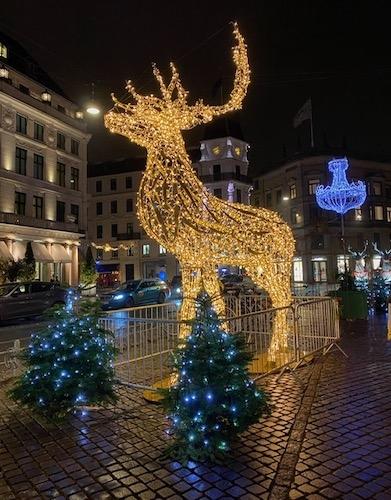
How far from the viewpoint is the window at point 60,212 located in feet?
137

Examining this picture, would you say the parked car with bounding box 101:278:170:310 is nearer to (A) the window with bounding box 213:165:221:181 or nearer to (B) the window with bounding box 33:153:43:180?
(B) the window with bounding box 33:153:43:180

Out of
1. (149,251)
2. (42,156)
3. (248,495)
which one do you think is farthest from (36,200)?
(248,495)

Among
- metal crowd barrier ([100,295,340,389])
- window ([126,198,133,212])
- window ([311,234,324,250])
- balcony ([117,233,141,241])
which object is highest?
window ([126,198,133,212])

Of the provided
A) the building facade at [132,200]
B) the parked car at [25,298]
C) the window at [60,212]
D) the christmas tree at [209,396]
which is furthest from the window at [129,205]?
the christmas tree at [209,396]

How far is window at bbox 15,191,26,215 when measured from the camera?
120ft

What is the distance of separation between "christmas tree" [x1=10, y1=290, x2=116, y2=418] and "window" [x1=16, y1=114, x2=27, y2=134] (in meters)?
34.4

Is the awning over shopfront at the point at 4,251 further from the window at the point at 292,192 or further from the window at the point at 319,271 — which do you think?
the window at the point at 292,192

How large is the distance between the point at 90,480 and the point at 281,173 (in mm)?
57860

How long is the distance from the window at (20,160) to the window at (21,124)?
1.53 meters

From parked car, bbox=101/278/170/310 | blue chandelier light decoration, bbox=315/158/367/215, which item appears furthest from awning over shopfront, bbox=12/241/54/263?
blue chandelier light decoration, bbox=315/158/367/215

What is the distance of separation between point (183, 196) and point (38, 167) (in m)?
34.7

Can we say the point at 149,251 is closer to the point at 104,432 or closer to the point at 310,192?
the point at 310,192

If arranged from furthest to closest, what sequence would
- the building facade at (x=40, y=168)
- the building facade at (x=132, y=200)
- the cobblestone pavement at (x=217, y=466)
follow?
1. the building facade at (x=132, y=200)
2. the building facade at (x=40, y=168)
3. the cobblestone pavement at (x=217, y=466)

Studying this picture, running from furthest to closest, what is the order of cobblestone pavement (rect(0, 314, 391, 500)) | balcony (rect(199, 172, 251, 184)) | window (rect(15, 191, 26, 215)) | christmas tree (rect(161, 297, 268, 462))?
balcony (rect(199, 172, 251, 184)) < window (rect(15, 191, 26, 215)) < christmas tree (rect(161, 297, 268, 462)) < cobblestone pavement (rect(0, 314, 391, 500))
